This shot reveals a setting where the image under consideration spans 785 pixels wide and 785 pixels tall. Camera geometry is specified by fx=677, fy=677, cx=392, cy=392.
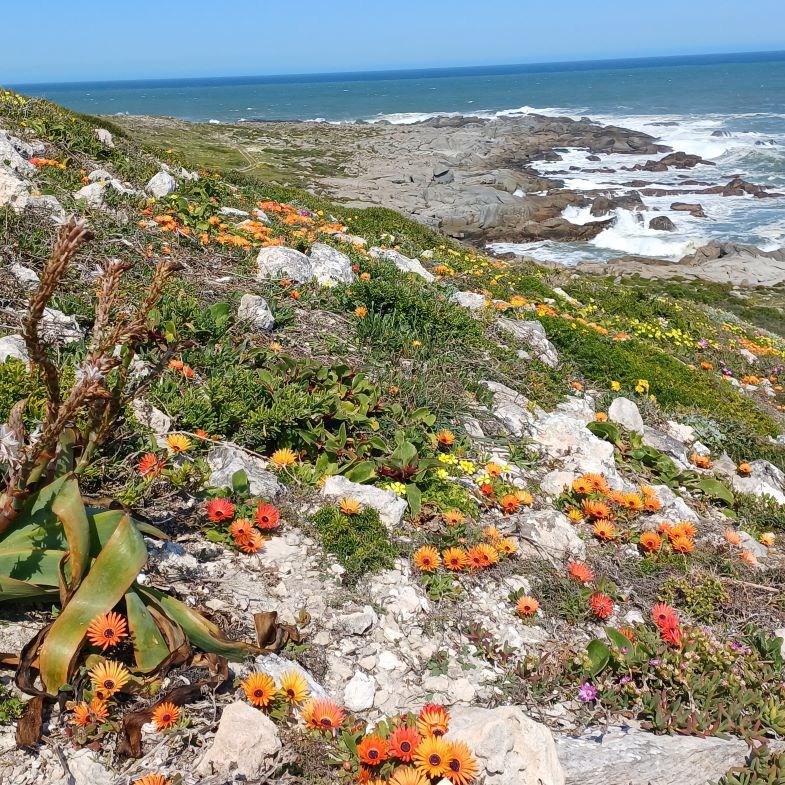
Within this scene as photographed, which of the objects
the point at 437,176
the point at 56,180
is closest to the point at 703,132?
the point at 437,176

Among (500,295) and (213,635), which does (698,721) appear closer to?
(213,635)

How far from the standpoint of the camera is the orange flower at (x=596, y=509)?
5.05m

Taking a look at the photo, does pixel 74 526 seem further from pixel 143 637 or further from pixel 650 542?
pixel 650 542

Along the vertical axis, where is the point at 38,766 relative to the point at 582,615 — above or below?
above

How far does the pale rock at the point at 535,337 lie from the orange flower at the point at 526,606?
4.42 meters

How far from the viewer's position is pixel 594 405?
7.46 metres

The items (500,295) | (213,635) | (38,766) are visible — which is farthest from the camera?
(500,295)

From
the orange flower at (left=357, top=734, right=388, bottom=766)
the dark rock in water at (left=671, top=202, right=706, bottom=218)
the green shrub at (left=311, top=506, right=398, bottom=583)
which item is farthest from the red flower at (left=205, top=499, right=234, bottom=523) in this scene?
the dark rock in water at (left=671, top=202, right=706, bottom=218)

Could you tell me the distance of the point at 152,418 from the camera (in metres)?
4.52

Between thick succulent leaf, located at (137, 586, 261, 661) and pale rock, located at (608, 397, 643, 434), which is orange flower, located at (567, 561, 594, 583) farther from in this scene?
pale rock, located at (608, 397, 643, 434)

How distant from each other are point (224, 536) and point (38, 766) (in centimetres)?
156

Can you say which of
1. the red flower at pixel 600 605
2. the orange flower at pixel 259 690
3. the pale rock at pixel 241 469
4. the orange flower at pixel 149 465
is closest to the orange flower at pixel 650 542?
the red flower at pixel 600 605

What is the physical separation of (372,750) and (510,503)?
2458 mm

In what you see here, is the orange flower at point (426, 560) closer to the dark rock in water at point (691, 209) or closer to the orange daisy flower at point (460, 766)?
the orange daisy flower at point (460, 766)
